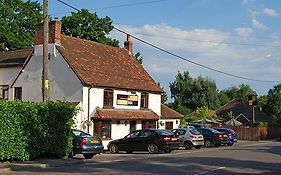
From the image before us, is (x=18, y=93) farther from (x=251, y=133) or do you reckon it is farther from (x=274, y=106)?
(x=274, y=106)

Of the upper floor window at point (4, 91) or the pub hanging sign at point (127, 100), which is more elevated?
the upper floor window at point (4, 91)

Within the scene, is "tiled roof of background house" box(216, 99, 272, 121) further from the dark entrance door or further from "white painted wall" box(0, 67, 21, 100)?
"white painted wall" box(0, 67, 21, 100)

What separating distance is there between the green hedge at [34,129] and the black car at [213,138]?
51.7ft

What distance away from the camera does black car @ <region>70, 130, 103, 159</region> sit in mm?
25406

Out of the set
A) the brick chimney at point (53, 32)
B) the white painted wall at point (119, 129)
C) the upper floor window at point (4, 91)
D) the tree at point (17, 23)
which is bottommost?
the white painted wall at point (119, 129)

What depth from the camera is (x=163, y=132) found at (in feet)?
100

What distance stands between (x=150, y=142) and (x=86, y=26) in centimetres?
3152

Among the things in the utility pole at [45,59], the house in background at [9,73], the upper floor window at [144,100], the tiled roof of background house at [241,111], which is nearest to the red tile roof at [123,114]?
the upper floor window at [144,100]

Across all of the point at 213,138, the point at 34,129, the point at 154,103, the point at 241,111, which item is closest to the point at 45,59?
the point at 34,129

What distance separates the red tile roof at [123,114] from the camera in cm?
3553

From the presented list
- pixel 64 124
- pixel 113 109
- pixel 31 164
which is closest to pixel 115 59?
pixel 113 109

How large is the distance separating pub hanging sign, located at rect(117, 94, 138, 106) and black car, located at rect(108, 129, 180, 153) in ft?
24.5

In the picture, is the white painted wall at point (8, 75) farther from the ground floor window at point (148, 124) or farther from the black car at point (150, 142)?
the black car at point (150, 142)

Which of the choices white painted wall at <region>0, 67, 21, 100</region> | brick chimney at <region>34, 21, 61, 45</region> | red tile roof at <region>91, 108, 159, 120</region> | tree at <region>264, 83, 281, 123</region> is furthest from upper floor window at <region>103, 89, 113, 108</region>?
tree at <region>264, 83, 281, 123</region>
